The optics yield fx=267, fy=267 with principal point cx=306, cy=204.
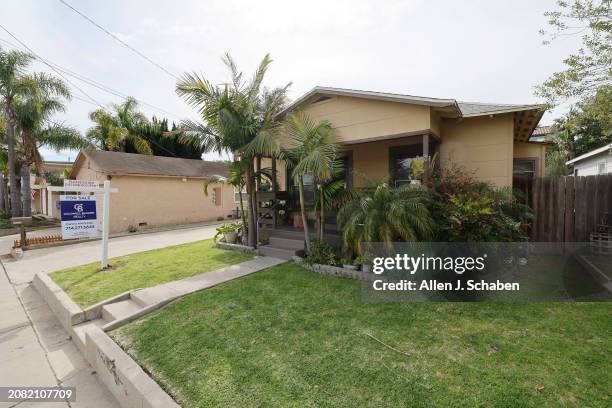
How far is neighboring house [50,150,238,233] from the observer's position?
1368 centimetres

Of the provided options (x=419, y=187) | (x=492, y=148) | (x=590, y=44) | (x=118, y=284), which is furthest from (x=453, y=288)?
(x=118, y=284)

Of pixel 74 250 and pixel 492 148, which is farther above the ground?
pixel 492 148

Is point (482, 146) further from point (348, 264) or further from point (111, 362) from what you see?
point (111, 362)

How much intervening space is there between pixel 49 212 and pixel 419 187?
1000 inches

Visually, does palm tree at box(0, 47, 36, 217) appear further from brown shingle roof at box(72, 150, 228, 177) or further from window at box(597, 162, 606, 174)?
window at box(597, 162, 606, 174)

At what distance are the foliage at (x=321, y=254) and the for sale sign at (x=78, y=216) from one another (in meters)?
5.62

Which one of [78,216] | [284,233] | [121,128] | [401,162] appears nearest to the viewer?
[78,216]

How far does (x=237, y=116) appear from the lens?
700 cm

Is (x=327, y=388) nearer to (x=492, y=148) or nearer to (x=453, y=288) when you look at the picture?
(x=453, y=288)

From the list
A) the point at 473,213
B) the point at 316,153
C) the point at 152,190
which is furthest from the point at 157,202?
the point at 473,213

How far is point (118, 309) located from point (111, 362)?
1.74 metres

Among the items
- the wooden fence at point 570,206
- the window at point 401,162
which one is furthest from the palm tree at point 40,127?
the wooden fence at point 570,206

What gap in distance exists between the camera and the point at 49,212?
19.5m

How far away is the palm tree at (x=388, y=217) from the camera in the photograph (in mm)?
4664
